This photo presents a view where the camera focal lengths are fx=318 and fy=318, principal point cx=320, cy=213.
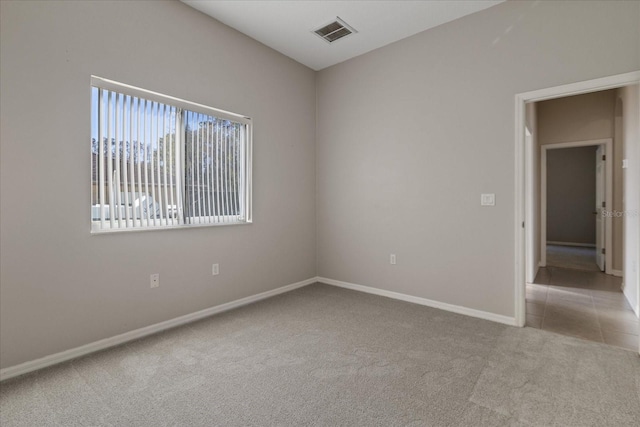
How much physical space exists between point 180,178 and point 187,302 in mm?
1177

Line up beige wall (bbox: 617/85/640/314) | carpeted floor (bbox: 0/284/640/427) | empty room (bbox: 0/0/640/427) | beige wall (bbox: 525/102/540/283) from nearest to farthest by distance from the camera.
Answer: carpeted floor (bbox: 0/284/640/427), empty room (bbox: 0/0/640/427), beige wall (bbox: 617/85/640/314), beige wall (bbox: 525/102/540/283)

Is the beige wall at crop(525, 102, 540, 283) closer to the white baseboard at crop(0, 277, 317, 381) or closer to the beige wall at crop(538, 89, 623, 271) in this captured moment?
the beige wall at crop(538, 89, 623, 271)

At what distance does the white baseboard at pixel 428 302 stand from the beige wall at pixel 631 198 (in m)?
1.38

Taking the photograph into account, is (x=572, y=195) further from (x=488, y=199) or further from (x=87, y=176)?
(x=87, y=176)

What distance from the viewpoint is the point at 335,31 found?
3.39 meters

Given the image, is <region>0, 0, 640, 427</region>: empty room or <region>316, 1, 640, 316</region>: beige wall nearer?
<region>0, 0, 640, 427</region>: empty room

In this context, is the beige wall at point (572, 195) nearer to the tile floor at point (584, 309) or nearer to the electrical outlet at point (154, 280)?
the tile floor at point (584, 309)

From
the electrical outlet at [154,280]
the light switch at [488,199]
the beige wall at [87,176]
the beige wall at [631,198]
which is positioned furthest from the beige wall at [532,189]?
the electrical outlet at [154,280]

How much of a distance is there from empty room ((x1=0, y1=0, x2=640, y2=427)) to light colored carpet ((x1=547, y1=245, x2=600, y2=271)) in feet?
3.15

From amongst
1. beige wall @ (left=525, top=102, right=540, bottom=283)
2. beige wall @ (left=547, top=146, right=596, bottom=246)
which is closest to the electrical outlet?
beige wall @ (left=525, top=102, right=540, bottom=283)

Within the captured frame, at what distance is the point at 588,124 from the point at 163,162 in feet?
19.0

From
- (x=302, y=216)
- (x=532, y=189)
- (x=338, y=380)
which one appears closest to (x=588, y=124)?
(x=532, y=189)

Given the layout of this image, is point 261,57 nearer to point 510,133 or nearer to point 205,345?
point 510,133

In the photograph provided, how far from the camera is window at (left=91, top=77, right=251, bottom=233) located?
98.0 inches
